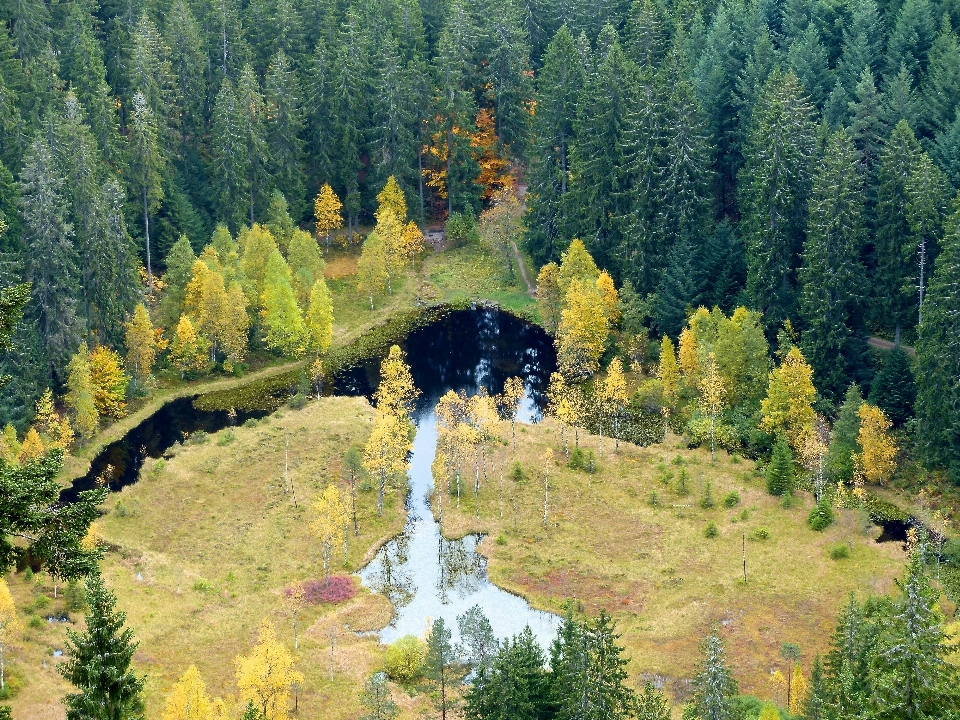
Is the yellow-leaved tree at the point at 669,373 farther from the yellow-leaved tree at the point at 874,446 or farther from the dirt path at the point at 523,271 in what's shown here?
the dirt path at the point at 523,271

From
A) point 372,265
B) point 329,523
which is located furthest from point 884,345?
point 372,265

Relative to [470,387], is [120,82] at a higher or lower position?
higher

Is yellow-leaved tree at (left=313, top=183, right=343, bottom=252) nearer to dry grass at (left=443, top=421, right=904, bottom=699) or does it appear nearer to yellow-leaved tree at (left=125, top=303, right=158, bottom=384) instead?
yellow-leaved tree at (left=125, top=303, right=158, bottom=384)

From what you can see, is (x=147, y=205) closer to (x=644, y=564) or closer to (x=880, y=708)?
(x=644, y=564)

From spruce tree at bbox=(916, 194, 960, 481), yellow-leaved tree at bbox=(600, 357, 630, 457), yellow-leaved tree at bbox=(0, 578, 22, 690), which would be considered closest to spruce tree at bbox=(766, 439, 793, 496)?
spruce tree at bbox=(916, 194, 960, 481)

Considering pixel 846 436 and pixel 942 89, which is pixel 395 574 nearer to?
pixel 846 436

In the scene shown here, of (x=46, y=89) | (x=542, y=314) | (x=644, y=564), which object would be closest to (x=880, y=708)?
(x=644, y=564)
